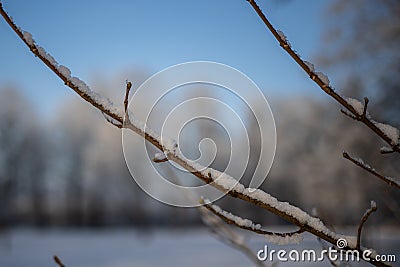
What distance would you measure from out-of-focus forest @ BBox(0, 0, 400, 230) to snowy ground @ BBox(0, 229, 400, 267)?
0.92m

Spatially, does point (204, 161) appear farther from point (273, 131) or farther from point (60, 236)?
point (60, 236)

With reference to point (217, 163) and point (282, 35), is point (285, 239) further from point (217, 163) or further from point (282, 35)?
point (217, 163)

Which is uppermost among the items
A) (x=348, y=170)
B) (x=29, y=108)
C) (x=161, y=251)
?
(x=29, y=108)

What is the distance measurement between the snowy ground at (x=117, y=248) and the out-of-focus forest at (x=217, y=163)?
92 centimetres

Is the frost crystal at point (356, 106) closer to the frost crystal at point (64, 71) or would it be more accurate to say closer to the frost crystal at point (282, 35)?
the frost crystal at point (282, 35)

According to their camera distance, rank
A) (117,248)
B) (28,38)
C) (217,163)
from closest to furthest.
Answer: (28,38) → (217,163) → (117,248)

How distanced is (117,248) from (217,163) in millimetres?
10549

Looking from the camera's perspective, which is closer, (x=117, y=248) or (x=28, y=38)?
(x=28, y=38)

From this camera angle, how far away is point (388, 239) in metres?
9.91

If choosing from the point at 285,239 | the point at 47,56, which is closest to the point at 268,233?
the point at 285,239

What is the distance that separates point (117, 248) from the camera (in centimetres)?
1589

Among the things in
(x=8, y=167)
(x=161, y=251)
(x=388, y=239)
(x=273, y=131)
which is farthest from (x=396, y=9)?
(x=8, y=167)

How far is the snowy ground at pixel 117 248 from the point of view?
11.4m

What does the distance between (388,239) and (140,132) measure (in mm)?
10841
